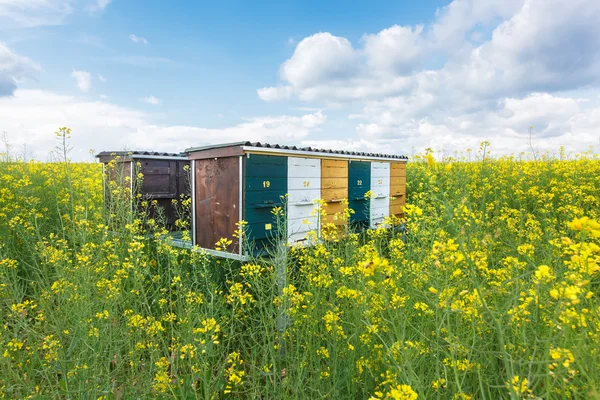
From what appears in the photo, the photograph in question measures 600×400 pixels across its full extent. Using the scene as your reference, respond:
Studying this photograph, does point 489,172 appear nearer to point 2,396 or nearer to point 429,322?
point 429,322

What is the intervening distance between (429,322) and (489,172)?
19.9 feet

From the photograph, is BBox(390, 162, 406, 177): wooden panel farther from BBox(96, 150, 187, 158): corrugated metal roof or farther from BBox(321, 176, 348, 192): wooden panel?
BBox(96, 150, 187, 158): corrugated metal roof

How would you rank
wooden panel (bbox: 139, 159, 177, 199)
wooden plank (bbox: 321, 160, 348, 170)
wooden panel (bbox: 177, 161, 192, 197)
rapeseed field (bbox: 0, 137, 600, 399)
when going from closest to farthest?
rapeseed field (bbox: 0, 137, 600, 399) → wooden plank (bbox: 321, 160, 348, 170) → wooden panel (bbox: 139, 159, 177, 199) → wooden panel (bbox: 177, 161, 192, 197)

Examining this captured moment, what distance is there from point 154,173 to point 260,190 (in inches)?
130

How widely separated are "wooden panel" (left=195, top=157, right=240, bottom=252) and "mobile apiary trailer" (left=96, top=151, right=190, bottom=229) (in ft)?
5.64

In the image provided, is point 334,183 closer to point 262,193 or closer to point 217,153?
point 262,193

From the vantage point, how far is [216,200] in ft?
15.1

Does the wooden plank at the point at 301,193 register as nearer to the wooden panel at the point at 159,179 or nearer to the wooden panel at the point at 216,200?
the wooden panel at the point at 216,200

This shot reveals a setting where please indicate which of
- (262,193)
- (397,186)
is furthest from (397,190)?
(262,193)

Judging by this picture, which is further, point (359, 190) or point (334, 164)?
point (359, 190)

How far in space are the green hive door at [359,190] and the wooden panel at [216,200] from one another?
2.16 meters

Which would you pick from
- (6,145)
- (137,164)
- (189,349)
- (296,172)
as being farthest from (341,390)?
(6,145)

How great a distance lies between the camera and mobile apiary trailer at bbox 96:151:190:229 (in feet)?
20.7

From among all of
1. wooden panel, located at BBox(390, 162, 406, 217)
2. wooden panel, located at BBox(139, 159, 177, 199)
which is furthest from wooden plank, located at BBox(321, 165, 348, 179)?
wooden panel, located at BBox(139, 159, 177, 199)
